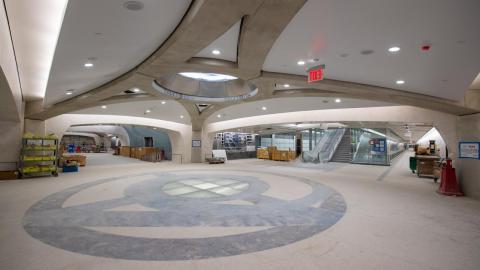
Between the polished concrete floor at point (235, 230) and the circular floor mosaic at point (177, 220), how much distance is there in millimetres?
20

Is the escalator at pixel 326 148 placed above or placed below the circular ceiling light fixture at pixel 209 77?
below

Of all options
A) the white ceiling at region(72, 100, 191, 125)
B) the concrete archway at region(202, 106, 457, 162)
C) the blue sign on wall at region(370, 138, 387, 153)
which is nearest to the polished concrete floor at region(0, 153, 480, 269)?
the concrete archway at region(202, 106, 457, 162)

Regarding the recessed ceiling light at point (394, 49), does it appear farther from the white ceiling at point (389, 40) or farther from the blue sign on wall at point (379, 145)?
the blue sign on wall at point (379, 145)

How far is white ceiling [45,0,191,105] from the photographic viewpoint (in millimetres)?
3709

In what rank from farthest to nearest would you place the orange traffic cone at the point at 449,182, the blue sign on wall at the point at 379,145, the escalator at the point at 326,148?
the escalator at the point at 326,148
the blue sign on wall at the point at 379,145
the orange traffic cone at the point at 449,182

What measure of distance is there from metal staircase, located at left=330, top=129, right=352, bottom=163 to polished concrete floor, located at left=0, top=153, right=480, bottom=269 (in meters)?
14.6

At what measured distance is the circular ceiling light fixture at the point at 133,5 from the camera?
357cm

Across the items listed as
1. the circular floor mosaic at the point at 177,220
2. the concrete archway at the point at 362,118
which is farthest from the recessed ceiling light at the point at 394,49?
the concrete archway at the point at 362,118

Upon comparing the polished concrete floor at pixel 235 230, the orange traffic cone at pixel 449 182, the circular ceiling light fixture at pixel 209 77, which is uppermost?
the circular ceiling light fixture at pixel 209 77

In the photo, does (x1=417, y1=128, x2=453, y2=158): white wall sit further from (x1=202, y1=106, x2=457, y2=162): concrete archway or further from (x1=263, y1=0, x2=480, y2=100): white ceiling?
(x1=263, y1=0, x2=480, y2=100): white ceiling

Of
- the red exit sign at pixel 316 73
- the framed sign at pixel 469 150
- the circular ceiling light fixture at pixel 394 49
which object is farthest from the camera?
the framed sign at pixel 469 150

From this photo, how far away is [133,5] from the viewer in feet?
12.0

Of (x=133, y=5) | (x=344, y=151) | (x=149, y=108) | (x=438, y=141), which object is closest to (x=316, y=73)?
(x=133, y=5)

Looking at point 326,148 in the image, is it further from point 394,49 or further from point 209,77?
point 394,49
